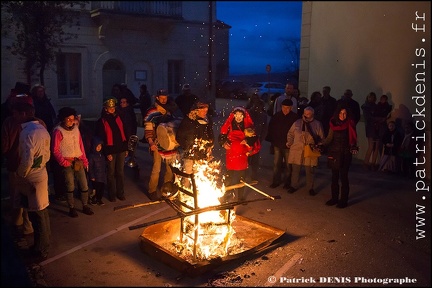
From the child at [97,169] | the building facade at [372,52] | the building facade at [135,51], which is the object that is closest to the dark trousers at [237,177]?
the child at [97,169]

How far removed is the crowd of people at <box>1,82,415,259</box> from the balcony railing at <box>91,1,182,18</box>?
11422 mm

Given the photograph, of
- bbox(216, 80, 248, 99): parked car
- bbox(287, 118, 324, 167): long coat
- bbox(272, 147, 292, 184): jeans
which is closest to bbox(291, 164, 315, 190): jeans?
bbox(287, 118, 324, 167): long coat

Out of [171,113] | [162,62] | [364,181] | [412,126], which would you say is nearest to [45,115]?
[171,113]

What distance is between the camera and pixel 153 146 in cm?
731

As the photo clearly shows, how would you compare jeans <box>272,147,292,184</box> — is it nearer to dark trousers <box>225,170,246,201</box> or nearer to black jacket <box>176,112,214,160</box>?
dark trousers <box>225,170,246,201</box>

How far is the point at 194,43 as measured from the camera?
22.3m

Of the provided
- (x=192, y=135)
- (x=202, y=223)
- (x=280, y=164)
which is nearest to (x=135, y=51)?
(x=280, y=164)

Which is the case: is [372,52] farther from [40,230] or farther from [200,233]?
[40,230]

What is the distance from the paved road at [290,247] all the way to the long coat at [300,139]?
0.70 meters

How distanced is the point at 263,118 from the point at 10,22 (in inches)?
408

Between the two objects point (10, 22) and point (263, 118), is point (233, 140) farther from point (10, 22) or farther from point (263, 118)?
point (10, 22)

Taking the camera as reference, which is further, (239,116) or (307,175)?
(307,175)

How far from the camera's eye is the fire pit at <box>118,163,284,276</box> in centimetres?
510

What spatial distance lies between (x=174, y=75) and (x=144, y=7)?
3818 millimetres
